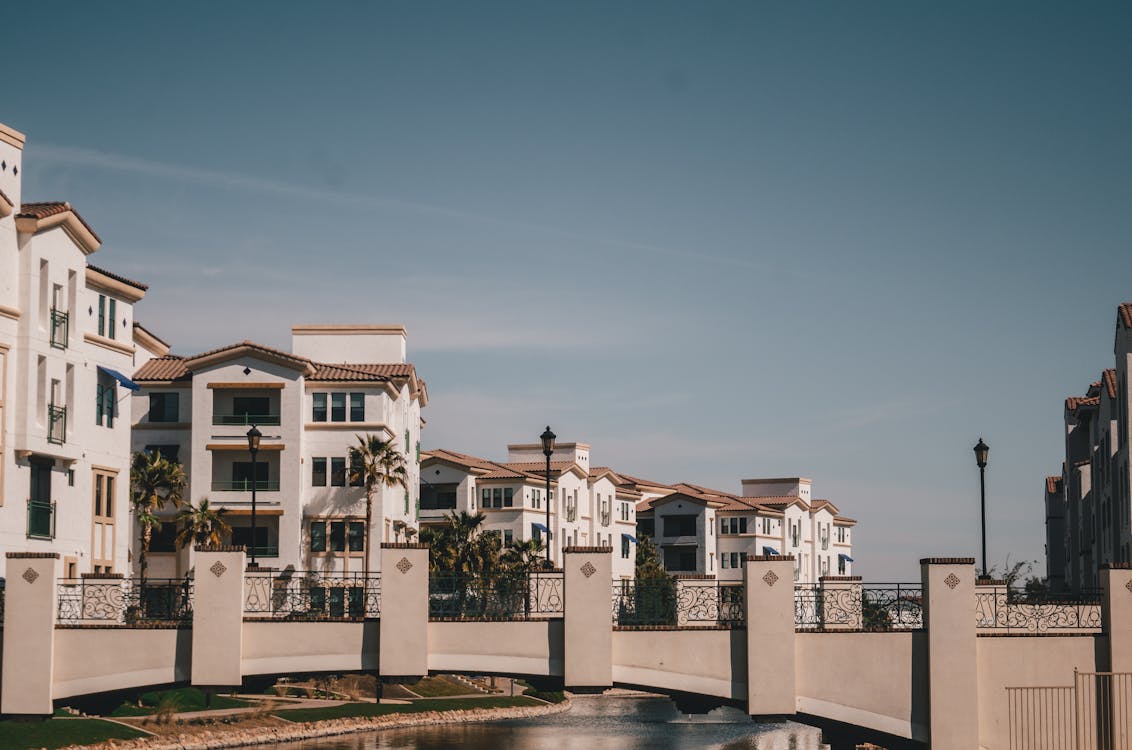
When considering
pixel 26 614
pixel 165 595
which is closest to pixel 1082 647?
pixel 165 595

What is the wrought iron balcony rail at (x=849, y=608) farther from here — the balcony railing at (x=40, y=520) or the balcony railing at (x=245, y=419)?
the balcony railing at (x=245, y=419)

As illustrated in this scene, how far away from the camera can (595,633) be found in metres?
30.9

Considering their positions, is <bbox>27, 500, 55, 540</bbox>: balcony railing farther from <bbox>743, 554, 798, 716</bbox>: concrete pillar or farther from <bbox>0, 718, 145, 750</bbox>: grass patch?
<bbox>743, 554, 798, 716</bbox>: concrete pillar

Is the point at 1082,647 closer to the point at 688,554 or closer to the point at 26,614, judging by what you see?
the point at 26,614

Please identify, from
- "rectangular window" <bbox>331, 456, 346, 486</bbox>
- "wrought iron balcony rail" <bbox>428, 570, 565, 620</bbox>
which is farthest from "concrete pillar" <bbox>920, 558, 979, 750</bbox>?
"rectangular window" <bbox>331, 456, 346, 486</bbox>

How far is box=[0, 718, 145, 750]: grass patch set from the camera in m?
41.9

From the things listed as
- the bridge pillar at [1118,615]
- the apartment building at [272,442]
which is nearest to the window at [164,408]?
the apartment building at [272,442]

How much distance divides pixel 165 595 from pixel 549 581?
8.32 meters

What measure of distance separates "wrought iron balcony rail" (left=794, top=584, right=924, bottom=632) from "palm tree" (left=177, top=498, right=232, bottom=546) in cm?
4051

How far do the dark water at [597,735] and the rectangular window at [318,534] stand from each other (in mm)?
A: 10490

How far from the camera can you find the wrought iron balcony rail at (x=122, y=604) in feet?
103

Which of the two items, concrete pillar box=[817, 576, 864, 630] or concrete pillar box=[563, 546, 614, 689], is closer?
concrete pillar box=[563, 546, 614, 689]

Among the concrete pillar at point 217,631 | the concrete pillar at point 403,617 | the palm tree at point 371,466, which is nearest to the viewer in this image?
the concrete pillar at point 217,631

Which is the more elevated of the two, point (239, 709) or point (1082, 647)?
point (1082, 647)
